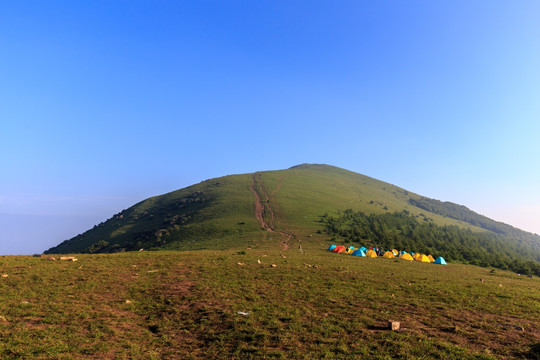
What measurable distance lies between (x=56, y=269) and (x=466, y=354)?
2709cm

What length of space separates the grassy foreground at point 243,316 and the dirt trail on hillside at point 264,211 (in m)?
37.0

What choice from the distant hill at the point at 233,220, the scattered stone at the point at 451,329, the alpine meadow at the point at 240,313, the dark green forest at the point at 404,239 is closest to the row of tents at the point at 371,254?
the distant hill at the point at 233,220

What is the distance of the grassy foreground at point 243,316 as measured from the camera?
35.5 feet

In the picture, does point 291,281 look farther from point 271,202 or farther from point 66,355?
point 271,202

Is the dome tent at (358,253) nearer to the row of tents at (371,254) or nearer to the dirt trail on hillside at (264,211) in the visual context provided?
the row of tents at (371,254)

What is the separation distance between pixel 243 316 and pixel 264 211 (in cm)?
8491

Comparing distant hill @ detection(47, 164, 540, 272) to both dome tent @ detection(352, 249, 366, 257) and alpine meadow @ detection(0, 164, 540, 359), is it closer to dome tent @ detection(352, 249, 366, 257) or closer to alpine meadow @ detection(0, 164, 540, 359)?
dome tent @ detection(352, 249, 366, 257)

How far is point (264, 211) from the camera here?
3893 inches

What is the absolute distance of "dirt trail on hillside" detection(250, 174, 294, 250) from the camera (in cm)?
7144

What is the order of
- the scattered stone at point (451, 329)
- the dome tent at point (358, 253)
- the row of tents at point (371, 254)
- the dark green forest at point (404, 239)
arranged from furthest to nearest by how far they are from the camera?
the dark green forest at point (404, 239) < the row of tents at point (371, 254) < the dome tent at point (358, 253) < the scattered stone at point (451, 329)

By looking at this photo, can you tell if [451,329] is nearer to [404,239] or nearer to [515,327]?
[515,327]

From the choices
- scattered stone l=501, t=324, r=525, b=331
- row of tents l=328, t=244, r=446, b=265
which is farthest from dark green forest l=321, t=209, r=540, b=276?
scattered stone l=501, t=324, r=525, b=331

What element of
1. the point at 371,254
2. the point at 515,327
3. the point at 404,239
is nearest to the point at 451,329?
the point at 515,327

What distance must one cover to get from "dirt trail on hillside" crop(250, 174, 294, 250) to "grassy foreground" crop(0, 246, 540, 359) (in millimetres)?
37019
